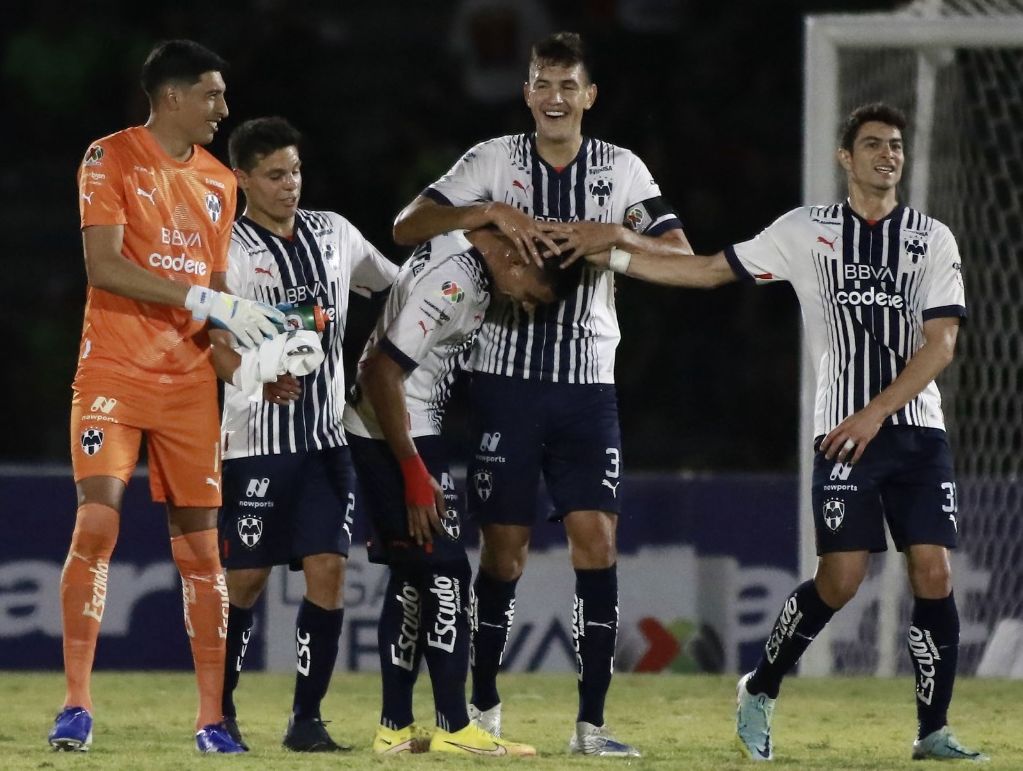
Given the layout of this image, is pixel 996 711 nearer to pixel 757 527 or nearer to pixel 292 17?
pixel 757 527

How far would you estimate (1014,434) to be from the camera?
859cm

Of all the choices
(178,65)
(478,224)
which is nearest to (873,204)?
(478,224)

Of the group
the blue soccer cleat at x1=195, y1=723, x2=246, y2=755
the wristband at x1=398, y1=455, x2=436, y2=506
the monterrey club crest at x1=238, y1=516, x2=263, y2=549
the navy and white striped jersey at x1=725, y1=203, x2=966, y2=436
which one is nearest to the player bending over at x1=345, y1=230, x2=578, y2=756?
the wristband at x1=398, y1=455, x2=436, y2=506

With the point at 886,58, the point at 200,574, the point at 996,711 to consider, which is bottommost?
the point at 996,711

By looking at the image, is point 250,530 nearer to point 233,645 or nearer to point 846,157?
point 233,645

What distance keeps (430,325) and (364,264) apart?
0.65 metres

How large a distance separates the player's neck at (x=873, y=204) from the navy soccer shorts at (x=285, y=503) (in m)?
1.75

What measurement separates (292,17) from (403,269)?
7.17 meters

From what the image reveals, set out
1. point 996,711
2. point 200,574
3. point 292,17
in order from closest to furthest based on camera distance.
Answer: point 200,574 → point 996,711 → point 292,17

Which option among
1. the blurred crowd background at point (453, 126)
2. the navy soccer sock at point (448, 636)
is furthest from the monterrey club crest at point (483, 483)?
the blurred crowd background at point (453, 126)

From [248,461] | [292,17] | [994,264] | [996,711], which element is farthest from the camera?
[292,17]

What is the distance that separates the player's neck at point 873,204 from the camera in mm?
5301

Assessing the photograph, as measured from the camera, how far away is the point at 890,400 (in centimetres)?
508

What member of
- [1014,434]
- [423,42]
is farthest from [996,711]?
[423,42]
